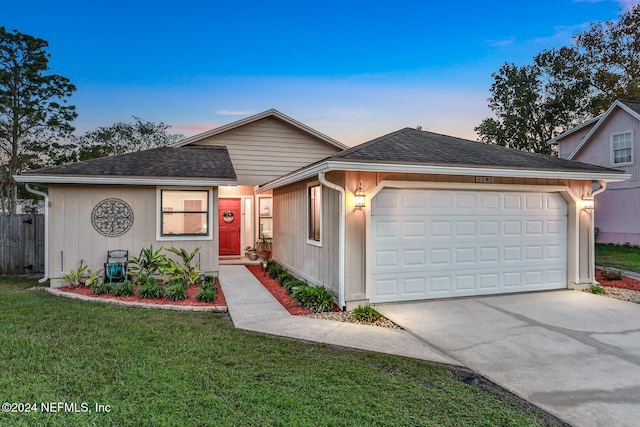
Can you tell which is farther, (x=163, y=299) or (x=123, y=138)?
(x=123, y=138)

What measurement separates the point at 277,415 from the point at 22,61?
84.0 ft

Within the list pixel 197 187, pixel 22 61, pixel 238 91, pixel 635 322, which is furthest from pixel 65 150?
pixel 635 322

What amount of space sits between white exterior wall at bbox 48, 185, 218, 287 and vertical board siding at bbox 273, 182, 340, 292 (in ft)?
8.73

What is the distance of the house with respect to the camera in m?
6.49

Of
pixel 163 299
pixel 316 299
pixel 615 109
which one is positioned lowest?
pixel 163 299

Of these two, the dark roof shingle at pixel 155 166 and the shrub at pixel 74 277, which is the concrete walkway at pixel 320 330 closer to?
the dark roof shingle at pixel 155 166

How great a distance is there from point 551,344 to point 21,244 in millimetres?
12220

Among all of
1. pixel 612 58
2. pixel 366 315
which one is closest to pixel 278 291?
pixel 366 315

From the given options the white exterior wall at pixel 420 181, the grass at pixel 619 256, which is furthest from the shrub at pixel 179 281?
the grass at pixel 619 256

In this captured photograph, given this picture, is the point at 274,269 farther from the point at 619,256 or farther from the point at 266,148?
the point at 619,256

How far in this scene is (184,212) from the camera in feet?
28.9

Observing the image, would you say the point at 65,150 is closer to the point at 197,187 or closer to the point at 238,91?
the point at 238,91

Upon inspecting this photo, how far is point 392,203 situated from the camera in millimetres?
6754

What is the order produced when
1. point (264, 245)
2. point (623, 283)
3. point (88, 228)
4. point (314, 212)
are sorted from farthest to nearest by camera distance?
point (264, 245) → point (623, 283) → point (88, 228) → point (314, 212)
